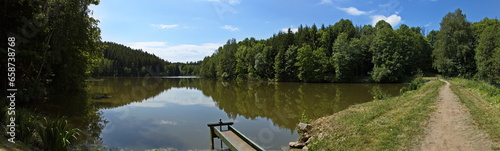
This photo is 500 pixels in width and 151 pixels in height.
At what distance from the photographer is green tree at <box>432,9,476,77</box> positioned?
47625 millimetres

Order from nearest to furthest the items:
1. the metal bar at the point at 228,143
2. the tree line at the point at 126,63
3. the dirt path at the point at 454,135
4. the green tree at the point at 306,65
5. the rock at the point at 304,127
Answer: the dirt path at the point at 454,135 < the metal bar at the point at 228,143 < the rock at the point at 304,127 < the green tree at the point at 306,65 < the tree line at the point at 126,63

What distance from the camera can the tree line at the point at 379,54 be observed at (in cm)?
4753

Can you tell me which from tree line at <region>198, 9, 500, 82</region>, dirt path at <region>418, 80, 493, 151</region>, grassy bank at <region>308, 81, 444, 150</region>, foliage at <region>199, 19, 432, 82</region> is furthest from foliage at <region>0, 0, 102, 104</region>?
foliage at <region>199, 19, 432, 82</region>

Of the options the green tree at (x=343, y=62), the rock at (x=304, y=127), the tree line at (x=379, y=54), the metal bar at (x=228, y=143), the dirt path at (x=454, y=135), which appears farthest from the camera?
the green tree at (x=343, y=62)

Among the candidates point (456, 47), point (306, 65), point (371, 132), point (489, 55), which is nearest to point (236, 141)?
point (371, 132)

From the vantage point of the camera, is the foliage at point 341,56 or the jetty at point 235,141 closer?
the jetty at point 235,141

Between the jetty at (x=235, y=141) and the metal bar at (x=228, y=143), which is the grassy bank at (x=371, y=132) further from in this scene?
the metal bar at (x=228, y=143)

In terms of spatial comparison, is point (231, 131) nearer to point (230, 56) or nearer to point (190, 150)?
point (190, 150)

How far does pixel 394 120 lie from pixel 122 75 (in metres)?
142

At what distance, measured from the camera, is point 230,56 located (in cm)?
9162

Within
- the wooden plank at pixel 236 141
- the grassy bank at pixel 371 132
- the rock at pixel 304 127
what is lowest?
the wooden plank at pixel 236 141

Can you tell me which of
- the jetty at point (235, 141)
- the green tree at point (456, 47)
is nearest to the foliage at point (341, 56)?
the green tree at point (456, 47)

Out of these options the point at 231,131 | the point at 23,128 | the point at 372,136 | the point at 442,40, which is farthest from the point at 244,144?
the point at 442,40

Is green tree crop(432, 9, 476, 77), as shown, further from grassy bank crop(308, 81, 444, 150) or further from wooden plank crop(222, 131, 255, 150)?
wooden plank crop(222, 131, 255, 150)
